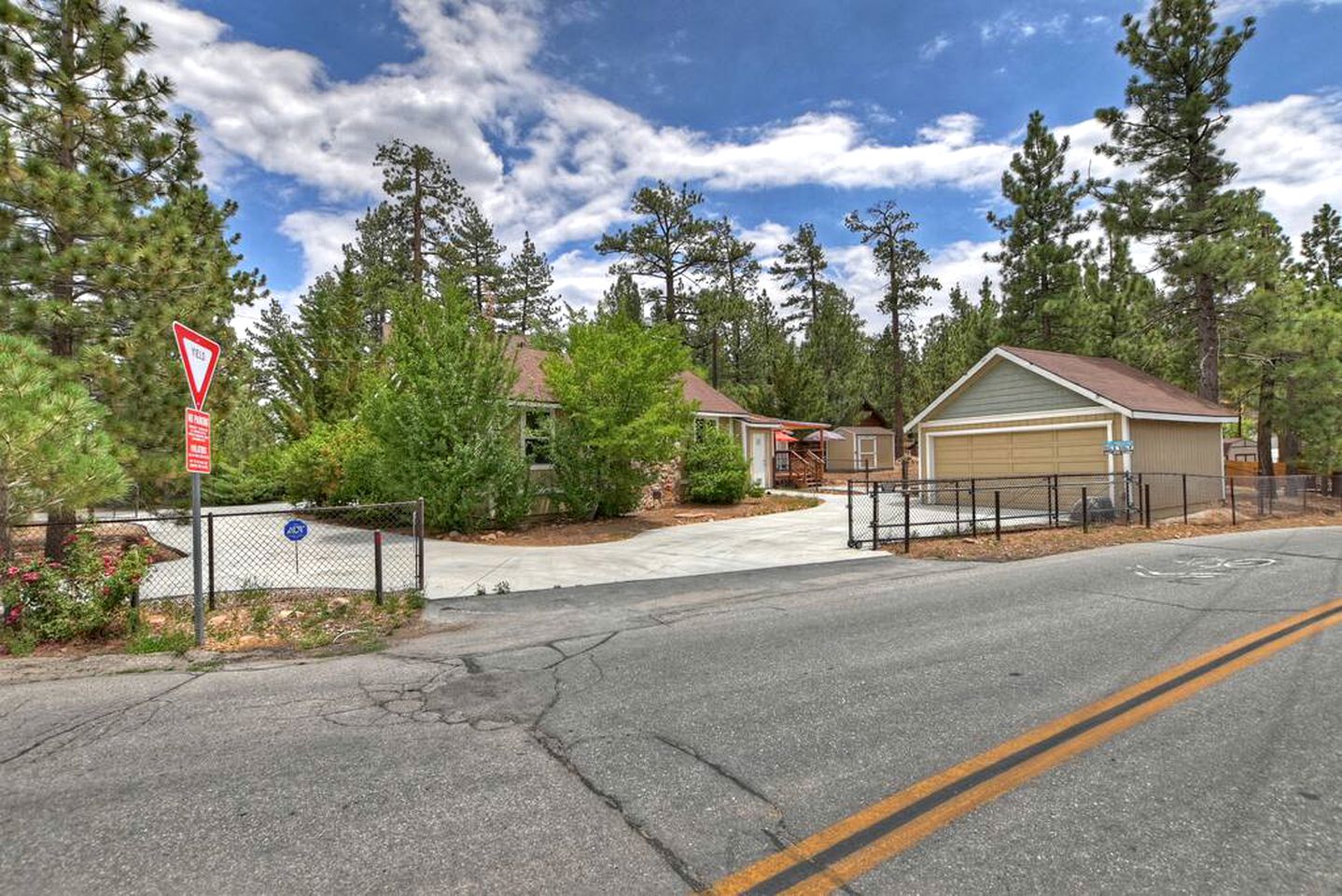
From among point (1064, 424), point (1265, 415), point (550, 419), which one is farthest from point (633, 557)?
point (1265, 415)

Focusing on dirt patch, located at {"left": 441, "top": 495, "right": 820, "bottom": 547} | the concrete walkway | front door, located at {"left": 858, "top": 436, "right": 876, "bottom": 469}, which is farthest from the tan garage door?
front door, located at {"left": 858, "top": 436, "right": 876, "bottom": 469}

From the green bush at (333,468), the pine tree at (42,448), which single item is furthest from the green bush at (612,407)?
the pine tree at (42,448)

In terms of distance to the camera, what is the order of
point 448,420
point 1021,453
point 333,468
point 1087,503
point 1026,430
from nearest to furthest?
point 448,420, point 1087,503, point 333,468, point 1026,430, point 1021,453

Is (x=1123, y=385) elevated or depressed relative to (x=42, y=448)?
elevated

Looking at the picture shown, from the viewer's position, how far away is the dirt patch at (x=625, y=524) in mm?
13062

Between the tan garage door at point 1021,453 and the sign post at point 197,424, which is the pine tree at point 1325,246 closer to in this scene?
the tan garage door at point 1021,453

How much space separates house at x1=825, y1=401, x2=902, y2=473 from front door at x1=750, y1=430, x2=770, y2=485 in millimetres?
12149

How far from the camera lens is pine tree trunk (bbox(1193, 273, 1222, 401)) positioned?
21938mm

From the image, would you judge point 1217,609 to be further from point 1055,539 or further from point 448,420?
point 448,420

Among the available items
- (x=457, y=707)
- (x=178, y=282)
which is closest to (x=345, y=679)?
(x=457, y=707)

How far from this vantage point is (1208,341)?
22078mm

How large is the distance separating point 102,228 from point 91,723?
696 centimetres

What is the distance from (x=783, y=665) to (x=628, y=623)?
6.29 feet

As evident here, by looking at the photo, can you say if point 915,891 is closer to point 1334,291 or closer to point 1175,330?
point 1175,330
